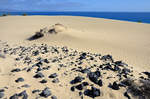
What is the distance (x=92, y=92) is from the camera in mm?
3061

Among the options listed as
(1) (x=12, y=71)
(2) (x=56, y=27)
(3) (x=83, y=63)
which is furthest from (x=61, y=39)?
(1) (x=12, y=71)

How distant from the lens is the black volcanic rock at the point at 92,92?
9.83ft

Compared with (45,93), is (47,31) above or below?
above

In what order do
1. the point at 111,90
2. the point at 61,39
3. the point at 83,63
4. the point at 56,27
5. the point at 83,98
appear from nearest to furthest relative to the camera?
the point at 83,98 → the point at 111,90 → the point at 83,63 → the point at 61,39 → the point at 56,27

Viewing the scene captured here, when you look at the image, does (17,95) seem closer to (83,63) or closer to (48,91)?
(48,91)

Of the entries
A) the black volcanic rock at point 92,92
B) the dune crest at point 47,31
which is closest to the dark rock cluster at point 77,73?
the black volcanic rock at point 92,92

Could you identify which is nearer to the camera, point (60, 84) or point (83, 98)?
point (83, 98)

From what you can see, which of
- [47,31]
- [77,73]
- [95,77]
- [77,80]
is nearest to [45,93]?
[77,80]

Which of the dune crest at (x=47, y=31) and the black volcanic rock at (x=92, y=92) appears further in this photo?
the dune crest at (x=47, y=31)

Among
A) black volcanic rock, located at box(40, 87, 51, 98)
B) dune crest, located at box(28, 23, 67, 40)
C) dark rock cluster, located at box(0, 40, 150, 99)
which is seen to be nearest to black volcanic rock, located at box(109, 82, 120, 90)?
dark rock cluster, located at box(0, 40, 150, 99)

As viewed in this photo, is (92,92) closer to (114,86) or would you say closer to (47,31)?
(114,86)

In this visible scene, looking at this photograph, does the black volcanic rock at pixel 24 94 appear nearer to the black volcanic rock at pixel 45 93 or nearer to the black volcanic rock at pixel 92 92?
the black volcanic rock at pixel 45 93

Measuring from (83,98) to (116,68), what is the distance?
169 centimetres

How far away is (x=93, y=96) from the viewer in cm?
298
